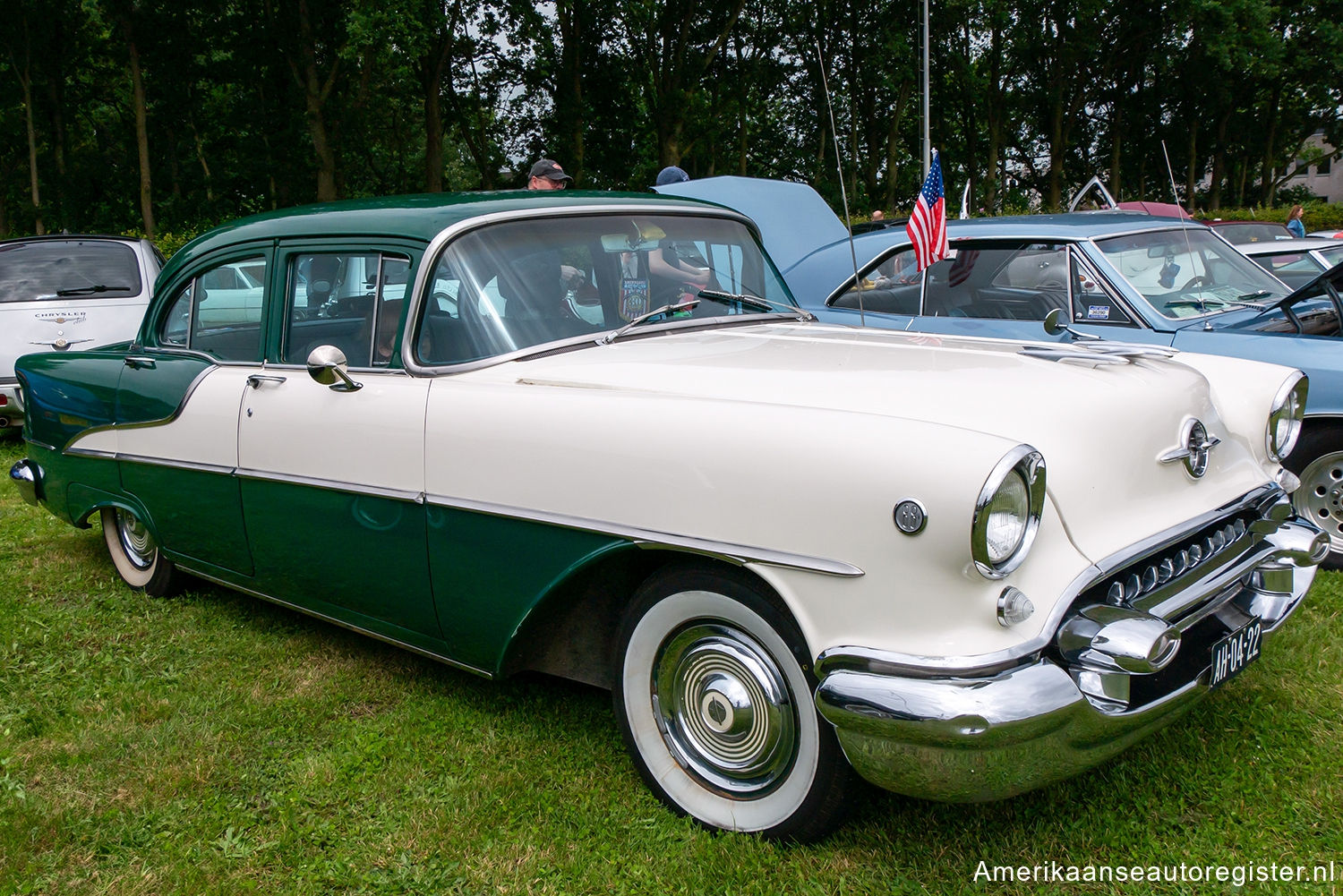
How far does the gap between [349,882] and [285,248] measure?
7.00 feet

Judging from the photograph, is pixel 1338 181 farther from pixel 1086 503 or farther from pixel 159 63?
pixel 1086 503

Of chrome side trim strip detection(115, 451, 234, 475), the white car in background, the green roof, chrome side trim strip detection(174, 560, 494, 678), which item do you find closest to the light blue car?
the green roof

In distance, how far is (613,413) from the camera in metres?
2.50

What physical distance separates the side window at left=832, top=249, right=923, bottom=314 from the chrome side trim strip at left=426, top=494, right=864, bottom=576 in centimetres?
333

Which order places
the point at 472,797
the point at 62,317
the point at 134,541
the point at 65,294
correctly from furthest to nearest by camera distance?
1. the point at 65,294
2. the point at 62,317
3. the point at 134,541
4. the point at 472,797

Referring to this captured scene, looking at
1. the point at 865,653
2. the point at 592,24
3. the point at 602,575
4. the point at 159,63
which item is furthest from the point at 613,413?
the point at 159,63

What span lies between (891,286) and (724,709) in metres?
3.77

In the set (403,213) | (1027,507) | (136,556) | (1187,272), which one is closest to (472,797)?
(1027,507)

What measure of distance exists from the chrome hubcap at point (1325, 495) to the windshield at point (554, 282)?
2631mm

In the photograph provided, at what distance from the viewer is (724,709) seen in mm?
2396

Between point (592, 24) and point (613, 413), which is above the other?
point (592, 24)

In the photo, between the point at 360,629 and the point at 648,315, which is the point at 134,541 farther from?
the point at 648,315

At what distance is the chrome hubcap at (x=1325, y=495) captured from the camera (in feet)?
13.8

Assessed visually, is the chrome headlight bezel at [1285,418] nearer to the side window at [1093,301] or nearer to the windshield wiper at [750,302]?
the windshield wiper at [750,302]
